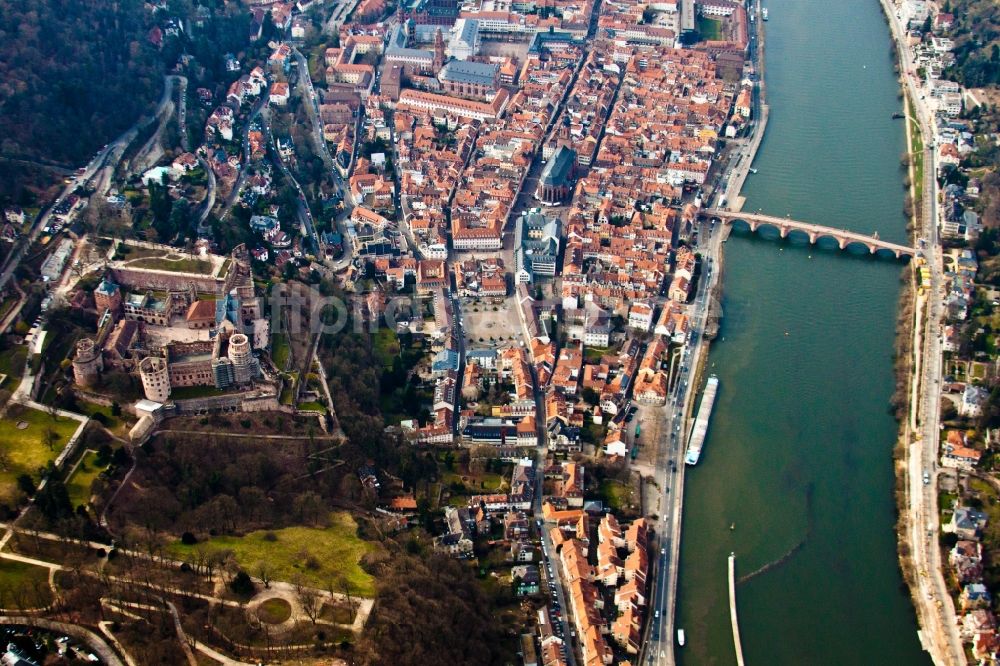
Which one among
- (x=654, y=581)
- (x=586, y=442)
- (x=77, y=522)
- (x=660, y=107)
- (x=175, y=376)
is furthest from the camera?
(x=660, y=107)

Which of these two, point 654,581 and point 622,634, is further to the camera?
point 654,581

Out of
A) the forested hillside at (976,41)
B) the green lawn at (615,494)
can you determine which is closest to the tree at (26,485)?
the green lawn at (615,494)

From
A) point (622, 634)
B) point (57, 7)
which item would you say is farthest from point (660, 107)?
point (622, 634)

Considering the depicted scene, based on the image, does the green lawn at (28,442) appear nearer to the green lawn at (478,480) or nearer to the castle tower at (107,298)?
the castle tower at (107,298)

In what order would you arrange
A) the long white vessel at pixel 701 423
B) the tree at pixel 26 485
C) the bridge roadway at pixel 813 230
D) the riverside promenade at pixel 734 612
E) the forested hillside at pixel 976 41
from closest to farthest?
the tree at pixel 26 485 → the riverside promenade at pixel 734 612 → the long white vessel at pixel 701 423 → the bridge roadway at pixel 813 230 → the forested hillside at pixel 976 41

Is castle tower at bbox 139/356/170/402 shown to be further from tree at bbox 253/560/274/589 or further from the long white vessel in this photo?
the long white vessel

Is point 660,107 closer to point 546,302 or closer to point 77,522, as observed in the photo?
point 546,302
